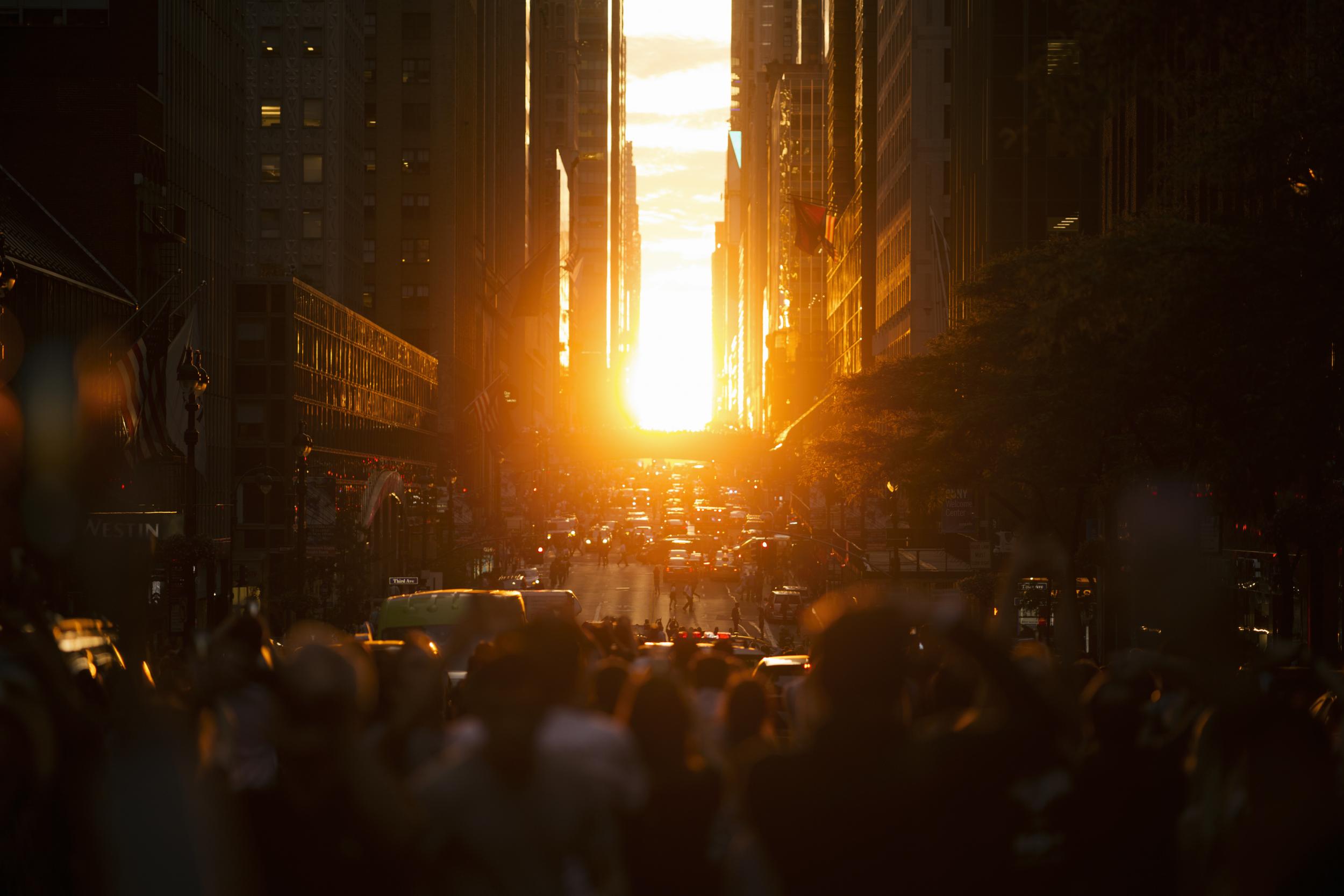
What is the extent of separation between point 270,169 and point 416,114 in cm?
2387

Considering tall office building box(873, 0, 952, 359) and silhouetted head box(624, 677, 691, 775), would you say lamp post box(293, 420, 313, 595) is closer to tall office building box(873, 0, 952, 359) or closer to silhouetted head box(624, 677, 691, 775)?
silhouetted head box(624, 677, 691, 775)

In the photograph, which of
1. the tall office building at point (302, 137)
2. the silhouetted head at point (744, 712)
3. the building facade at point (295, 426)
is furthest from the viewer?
the tall office building at point (302, 137)

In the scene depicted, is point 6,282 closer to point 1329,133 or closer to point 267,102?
point 1329,133

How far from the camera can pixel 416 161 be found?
118 m

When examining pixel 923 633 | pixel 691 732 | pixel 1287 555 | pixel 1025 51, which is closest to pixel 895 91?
pixel 1025 51

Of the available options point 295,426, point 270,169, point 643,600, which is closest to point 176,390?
point 295,426

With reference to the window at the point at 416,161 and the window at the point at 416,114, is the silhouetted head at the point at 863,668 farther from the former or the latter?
the window at the point at 416,114

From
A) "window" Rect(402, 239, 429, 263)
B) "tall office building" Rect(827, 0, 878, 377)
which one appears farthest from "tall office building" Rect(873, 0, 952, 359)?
"window" Rect(402, 239, 429, 263)

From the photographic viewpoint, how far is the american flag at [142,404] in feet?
132

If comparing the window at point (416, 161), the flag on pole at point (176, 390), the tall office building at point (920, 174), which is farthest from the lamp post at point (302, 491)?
the window at point (416, 161)

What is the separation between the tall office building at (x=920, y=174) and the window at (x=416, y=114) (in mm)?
33429

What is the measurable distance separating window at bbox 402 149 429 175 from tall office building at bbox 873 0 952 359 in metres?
33.4

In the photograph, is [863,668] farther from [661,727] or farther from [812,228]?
[812,228]

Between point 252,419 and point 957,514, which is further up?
point 252,419
